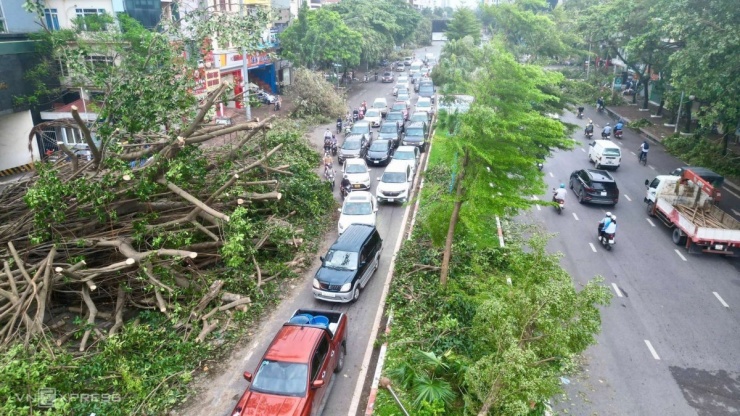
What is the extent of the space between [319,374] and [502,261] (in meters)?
7.91

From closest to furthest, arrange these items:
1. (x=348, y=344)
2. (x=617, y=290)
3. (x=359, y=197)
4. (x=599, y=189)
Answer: (x=348, y=344) → (x=617, y=290) → (x=359, y=197) → (x=599, y=189)

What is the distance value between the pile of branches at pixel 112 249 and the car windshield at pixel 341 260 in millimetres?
2039

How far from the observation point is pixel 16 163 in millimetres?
28016

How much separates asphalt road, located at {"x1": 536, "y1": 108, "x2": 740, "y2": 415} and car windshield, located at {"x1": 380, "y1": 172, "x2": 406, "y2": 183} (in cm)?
539

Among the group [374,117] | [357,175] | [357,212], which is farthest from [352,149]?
[374,117]

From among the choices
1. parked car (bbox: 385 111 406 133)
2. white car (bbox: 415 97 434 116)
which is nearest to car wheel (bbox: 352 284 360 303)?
parked car (bbox: 385 111 406 133)

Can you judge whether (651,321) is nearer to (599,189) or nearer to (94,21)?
(599,189)

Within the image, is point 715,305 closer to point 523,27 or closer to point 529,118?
point 529,118

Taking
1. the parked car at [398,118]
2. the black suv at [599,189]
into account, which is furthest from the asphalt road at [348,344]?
A: the parked car at [398,118]

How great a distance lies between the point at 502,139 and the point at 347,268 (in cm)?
536

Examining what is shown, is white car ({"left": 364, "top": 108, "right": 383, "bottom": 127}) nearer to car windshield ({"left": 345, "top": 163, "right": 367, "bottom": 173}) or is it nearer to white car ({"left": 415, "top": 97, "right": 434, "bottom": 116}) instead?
white car ({"left": 415, "top": 97, "right": 434, "bottom": 116})

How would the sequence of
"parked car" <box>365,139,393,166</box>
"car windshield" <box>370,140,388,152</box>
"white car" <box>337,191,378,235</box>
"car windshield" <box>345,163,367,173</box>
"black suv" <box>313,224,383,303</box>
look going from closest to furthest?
"black suv" <box>313,224,383,303</box> → "white car" <box>337,191,378,235</box> → "car windshield" <box>345,163,367,173</box> → "parked car" <box>365,139,393,166</box> → "car windshield" <box>370,140,388,152</box>

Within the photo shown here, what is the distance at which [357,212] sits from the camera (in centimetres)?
1847

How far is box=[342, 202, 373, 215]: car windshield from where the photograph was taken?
1848cm
